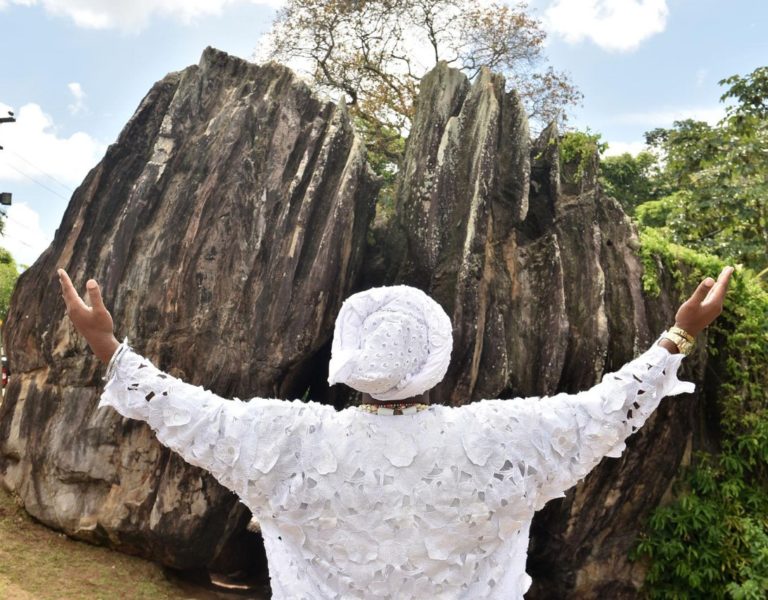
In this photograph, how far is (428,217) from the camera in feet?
21.2

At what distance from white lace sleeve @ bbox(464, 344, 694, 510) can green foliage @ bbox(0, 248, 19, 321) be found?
78.2ft

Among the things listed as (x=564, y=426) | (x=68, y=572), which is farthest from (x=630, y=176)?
(x=564, y=426)

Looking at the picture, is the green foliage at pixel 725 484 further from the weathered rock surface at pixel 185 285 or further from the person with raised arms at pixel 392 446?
the person with raised arms at pixel 392 446

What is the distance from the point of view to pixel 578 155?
7203mm

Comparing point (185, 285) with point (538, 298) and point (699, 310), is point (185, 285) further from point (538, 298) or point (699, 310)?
point (699, 310)

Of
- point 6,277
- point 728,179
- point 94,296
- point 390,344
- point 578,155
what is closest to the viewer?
point 390,344

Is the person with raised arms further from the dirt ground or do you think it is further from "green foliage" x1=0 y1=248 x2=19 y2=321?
"green foliage" x1=0 y1=248 x2=19 y2=321

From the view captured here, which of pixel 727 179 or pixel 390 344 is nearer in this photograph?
pixel 390 344

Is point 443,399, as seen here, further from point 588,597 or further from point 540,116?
point 540,116

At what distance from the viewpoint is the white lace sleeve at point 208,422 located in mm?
1870

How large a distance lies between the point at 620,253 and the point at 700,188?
4.62 meters

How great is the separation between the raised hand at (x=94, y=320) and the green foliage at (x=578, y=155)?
19.2 feet

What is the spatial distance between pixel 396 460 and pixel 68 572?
4915 mm

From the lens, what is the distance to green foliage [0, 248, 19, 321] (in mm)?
23453
